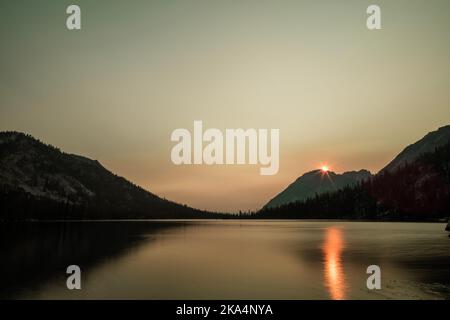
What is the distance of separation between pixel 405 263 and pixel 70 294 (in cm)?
4223

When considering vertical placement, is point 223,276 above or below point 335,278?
below

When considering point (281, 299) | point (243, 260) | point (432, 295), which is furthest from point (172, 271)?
point (432, 295)

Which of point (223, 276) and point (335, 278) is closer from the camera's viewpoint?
point (335, 278)

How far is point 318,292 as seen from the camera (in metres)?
35.6

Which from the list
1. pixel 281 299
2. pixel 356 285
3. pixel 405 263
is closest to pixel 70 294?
pixel 281 299

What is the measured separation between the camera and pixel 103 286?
3834cm
